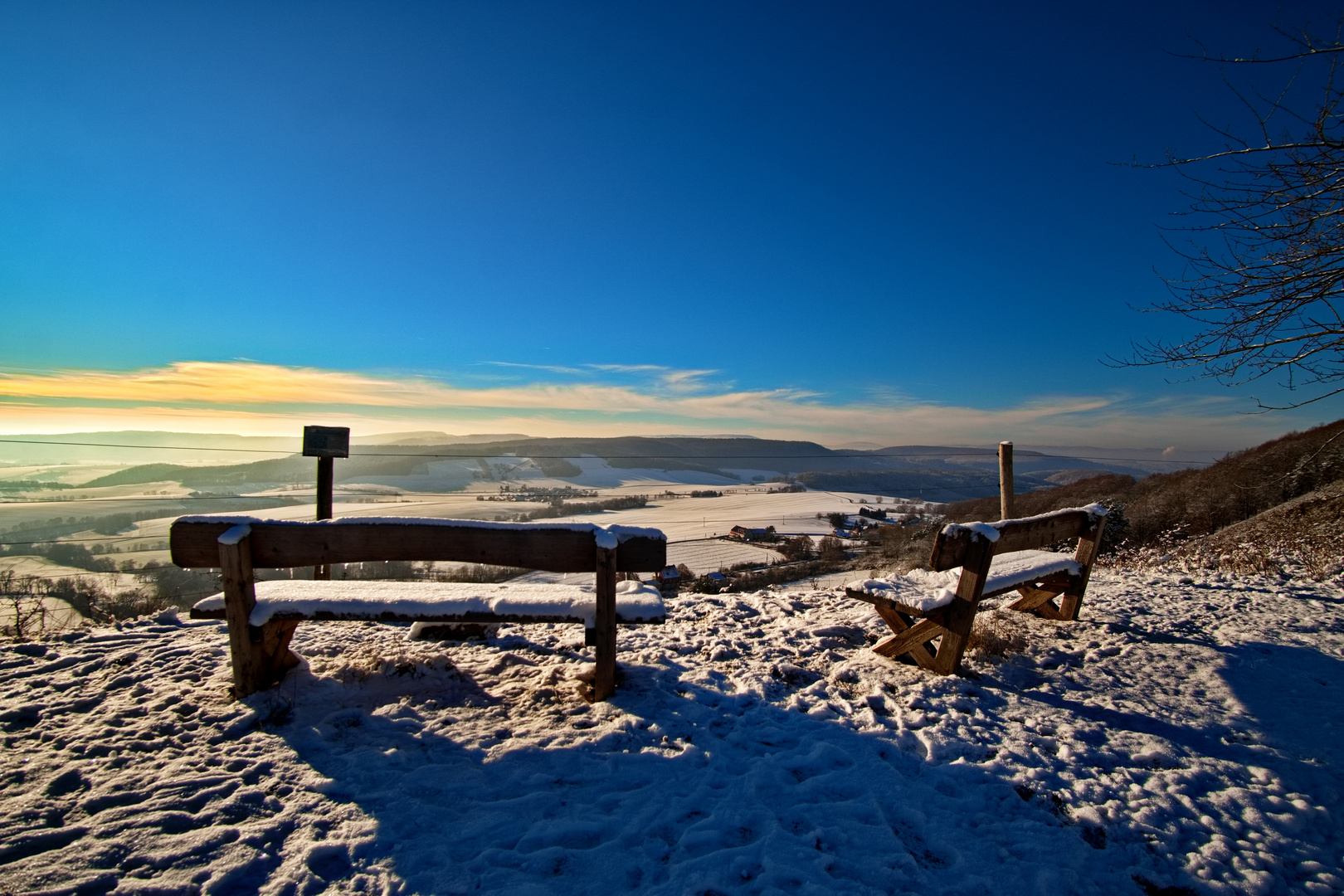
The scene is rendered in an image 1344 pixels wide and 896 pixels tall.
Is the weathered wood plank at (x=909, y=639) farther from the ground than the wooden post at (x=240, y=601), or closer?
closer

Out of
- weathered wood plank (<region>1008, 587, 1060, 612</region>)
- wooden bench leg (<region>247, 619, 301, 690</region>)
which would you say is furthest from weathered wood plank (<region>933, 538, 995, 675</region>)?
wooden bench leg (<region>247, 619, 301, 690</region>)

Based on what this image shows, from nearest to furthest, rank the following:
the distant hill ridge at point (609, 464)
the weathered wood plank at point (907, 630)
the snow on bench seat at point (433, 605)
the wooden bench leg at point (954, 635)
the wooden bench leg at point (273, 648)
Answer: the snow on bench seat at point (433, 605) → the wooden bench leg at point (273, 648) → the wooden bench leg at point (954, 635) → the weathered wood plank at point (907, 630) → the distant hill ridge at point (609, 464)

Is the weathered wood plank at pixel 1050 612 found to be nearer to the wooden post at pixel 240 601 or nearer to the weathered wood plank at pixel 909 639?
the weathered wood plank at pixel 909 639

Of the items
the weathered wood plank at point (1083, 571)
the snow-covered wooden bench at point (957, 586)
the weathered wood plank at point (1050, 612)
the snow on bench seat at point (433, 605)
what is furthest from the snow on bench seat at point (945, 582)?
the snow on bench seat at point (433, 605)

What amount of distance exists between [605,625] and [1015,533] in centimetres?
320

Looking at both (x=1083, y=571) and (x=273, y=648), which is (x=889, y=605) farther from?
(x=273, y=648)

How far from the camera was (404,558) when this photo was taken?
3246mm

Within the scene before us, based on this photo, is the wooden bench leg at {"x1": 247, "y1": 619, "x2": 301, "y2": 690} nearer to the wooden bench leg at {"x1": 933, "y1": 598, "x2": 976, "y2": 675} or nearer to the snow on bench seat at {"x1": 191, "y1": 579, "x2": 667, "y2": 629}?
the snow on bench seat at {"x1": 191, "y1": 579, "x2": 667, "y2": 629}

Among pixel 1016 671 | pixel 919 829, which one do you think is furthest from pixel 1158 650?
pixel 919 829

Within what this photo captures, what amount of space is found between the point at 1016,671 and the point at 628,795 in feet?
10.6

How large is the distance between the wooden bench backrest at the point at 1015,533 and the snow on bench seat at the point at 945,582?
0.67 feet

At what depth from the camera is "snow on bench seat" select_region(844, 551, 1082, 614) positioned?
3824 millimetres

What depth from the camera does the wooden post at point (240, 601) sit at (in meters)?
3.08

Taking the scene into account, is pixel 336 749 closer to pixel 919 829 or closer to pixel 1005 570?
pixel 919 829
